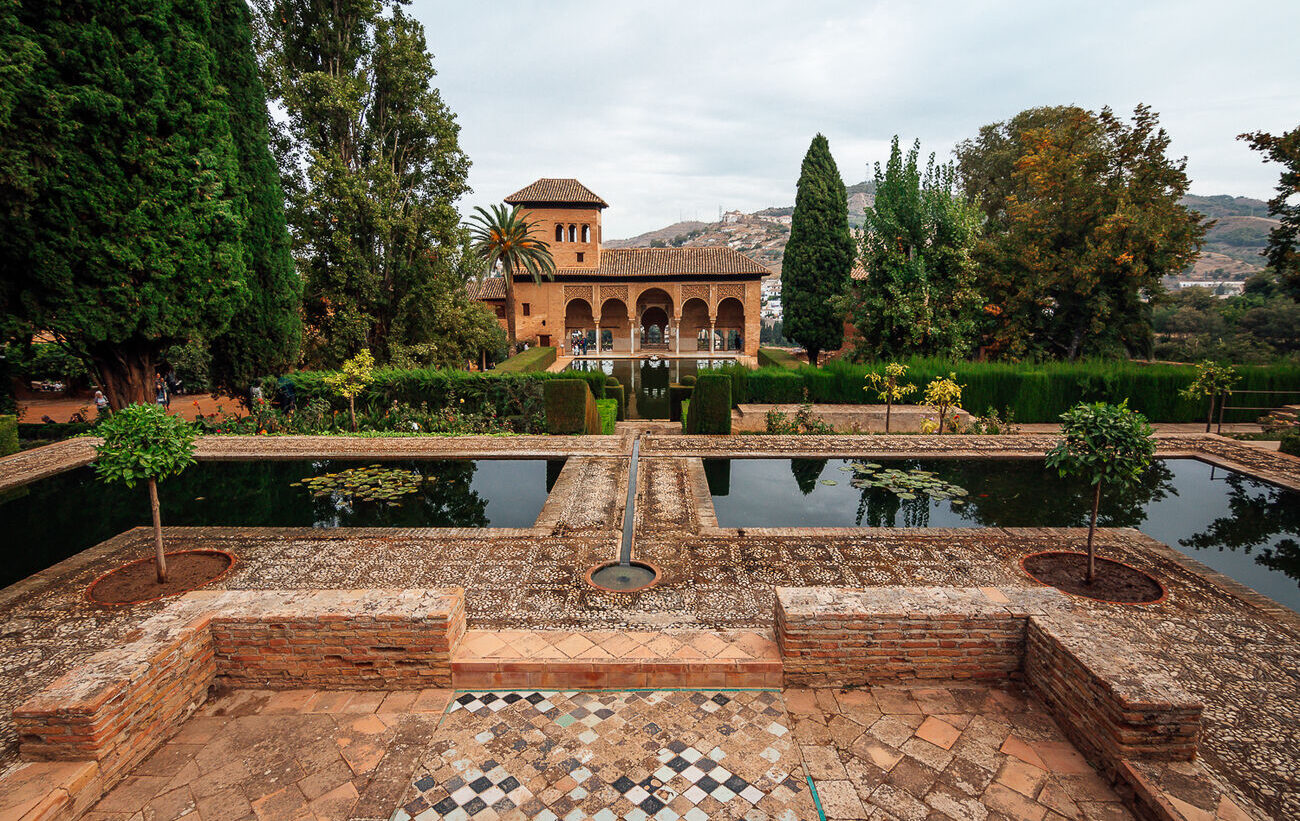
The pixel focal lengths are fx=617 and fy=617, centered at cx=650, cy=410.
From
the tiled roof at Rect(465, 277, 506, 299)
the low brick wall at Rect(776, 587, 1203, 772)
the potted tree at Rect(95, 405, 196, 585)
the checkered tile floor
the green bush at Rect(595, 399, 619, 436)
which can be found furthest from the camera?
the tiled roof at Rect(465, 277, 506, 299)

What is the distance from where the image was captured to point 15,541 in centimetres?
686

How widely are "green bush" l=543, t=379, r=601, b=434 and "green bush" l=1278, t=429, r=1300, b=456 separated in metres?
11.8

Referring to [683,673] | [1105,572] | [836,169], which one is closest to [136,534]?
[683,673]

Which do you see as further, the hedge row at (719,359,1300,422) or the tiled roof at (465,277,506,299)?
the tiled roof at (465,277,506,299)

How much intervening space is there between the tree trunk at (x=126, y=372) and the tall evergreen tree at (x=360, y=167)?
4348 mm

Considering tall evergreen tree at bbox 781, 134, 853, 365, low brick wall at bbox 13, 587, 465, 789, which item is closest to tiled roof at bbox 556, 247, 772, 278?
tall evergreen tree at bbox 781, 134, 853, 365

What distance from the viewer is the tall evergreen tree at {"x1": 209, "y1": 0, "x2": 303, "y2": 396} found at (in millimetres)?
11672

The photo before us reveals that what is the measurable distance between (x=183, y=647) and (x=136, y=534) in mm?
4405

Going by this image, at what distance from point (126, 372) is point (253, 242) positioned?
331 centimetres

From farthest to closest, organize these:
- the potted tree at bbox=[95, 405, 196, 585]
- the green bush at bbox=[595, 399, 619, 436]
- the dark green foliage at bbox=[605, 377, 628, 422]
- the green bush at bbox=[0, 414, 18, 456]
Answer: the dark green foliage at bbox=[605, 377, 628, 422]
the green bush at bbox=[595, 399, 619, 436]
the green bush at bbox=[0, 414, 18, 456]
the potted tree at bbox=[95, 405, 196, 585]

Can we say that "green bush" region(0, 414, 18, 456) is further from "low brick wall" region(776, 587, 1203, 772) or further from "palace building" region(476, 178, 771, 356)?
"palace building" region(476, 178, 771, 356)

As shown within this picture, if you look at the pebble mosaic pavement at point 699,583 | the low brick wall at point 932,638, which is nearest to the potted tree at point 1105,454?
the pebble mosaic pavement at point 699,583

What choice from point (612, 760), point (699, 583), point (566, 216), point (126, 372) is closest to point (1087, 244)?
point (699, 583)

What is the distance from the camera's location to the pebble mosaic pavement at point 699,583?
3824mm
